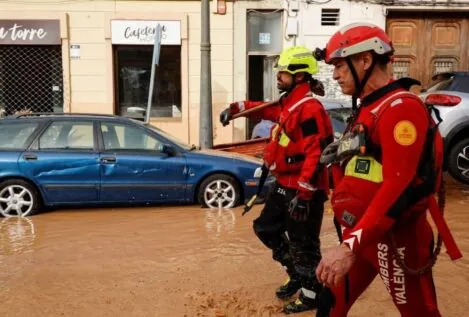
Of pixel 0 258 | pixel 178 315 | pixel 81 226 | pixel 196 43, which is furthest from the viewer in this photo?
pixel 196 43

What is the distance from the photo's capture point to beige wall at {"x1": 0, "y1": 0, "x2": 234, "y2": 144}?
13047mm

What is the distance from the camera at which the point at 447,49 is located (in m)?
14.0

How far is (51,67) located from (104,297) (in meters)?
10.1

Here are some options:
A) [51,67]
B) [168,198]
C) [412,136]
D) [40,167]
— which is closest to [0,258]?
[40,167]

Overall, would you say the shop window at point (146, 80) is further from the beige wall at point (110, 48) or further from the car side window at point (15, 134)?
the car side window at point (15, 134)

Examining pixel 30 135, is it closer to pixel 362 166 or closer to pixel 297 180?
pixel 297 180

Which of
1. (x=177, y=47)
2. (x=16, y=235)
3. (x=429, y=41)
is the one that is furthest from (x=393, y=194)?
(x=429, y=41)

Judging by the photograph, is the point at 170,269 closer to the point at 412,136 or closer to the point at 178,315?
the point at 178,315

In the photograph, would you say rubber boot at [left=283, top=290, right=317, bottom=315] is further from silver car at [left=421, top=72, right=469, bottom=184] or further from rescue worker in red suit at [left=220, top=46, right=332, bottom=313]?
silver car at [left=421, top=72, right=469, bottom=184]

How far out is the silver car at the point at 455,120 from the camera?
8.05 meters

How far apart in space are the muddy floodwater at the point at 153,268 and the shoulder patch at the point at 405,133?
2.13m

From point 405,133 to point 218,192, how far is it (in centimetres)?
573

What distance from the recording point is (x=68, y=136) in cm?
777

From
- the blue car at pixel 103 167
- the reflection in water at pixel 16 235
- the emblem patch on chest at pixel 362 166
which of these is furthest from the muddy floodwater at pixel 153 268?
the emblem patch on chest at pixel 362 166
